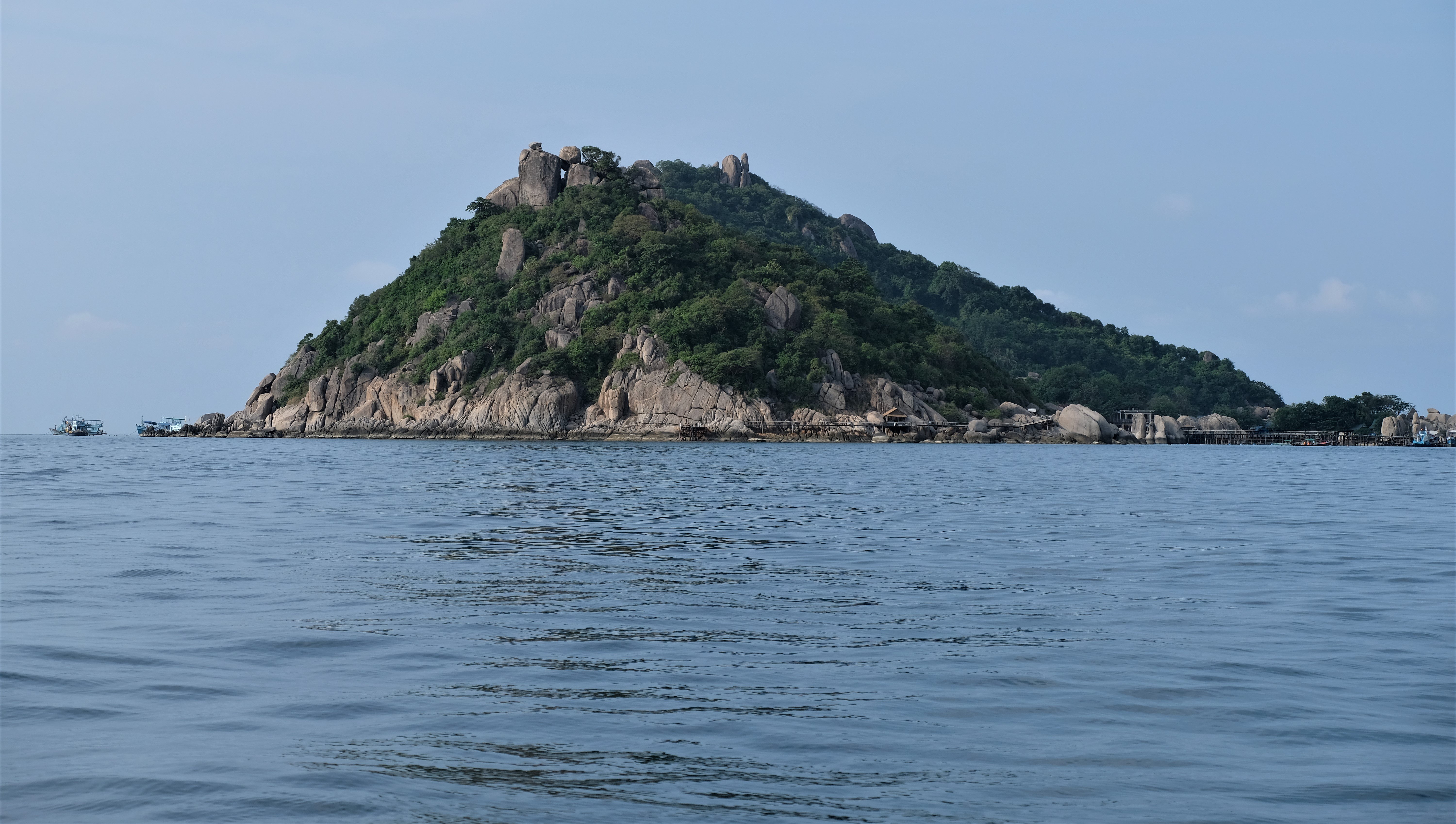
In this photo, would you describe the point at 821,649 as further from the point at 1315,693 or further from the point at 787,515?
the point at 787,515

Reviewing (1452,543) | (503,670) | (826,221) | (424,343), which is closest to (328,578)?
(503,670)

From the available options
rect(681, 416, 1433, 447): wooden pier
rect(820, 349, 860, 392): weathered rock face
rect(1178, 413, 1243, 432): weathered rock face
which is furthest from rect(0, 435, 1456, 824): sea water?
rect(1178, 413, 1243, 432): weathered rock face

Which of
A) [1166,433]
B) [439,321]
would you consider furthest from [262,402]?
[1166,433]

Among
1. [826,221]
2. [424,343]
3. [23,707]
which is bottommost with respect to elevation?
[23,707]

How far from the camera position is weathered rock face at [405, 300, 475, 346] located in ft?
355

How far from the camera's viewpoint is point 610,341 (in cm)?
9875

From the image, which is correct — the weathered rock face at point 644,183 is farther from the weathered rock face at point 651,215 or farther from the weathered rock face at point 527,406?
the weathered rock face at point 527,406

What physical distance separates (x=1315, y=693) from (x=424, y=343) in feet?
343

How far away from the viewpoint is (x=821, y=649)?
9570 millimetres

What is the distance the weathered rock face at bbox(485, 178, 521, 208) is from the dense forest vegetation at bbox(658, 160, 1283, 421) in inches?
1114

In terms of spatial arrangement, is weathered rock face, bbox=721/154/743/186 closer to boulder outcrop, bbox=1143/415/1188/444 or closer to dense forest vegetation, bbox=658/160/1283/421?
dense forest vegetation, bbox=658/160/1283/421

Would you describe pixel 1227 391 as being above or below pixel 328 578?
above

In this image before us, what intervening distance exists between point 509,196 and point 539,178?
521 centimetres

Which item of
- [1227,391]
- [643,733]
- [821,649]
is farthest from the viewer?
[1227,391]
